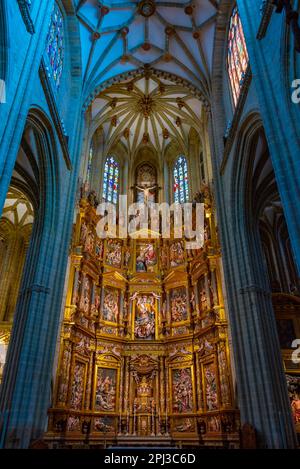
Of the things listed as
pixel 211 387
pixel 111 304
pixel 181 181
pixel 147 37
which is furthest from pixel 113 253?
pixel 147 37

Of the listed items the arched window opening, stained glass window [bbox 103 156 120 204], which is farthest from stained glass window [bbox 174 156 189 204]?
stained glass window [bbox 103 156 120 204]

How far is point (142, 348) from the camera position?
19.0 m

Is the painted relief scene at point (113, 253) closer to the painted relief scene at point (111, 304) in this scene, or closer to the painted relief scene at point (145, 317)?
the painted relief scene at point (111, 304)

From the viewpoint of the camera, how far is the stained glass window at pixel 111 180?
80.2 feet

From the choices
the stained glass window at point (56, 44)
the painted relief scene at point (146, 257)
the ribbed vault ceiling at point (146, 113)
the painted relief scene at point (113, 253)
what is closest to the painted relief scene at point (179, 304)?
the painted relief scene at point (146, 257)

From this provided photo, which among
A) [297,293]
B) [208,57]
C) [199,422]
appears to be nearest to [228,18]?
[208,57]

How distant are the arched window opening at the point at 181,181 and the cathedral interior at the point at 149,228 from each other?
109mm

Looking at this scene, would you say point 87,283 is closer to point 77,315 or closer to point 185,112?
point 77,315

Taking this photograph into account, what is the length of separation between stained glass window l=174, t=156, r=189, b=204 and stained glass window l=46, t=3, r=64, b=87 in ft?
40.2

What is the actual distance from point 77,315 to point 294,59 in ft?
45.9

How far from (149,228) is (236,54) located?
39.3 ft

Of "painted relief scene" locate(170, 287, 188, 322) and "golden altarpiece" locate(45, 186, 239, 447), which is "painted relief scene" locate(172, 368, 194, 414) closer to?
"golden altarpiece" locate(45, 186, 239, 447)

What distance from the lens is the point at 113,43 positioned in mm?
18984


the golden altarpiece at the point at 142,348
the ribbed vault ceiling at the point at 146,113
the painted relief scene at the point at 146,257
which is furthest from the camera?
the ribbed vault ceiling at the point at 146,113
